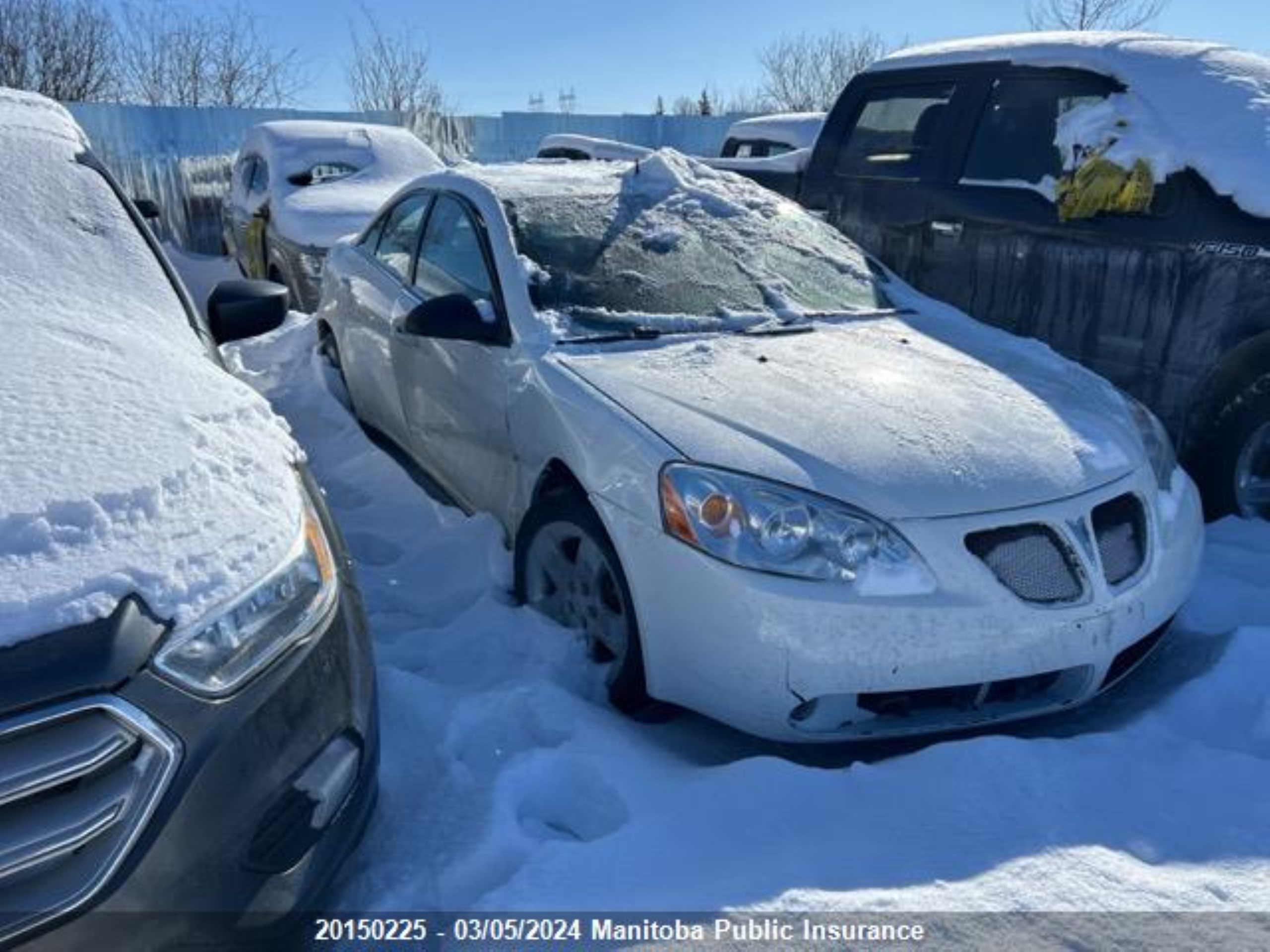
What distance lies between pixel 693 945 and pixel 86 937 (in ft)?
3.28

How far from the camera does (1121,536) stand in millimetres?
2672

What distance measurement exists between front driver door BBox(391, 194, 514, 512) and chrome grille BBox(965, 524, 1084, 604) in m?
1.57

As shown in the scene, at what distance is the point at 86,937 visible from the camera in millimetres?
1387

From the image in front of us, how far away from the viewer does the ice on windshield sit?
346 centimetres

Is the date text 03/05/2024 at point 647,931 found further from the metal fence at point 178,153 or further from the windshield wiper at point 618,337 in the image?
the metal fence at point 178,153

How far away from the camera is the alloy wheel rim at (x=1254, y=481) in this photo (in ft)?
13.1

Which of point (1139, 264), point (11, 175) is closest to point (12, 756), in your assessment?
point (11, 175)

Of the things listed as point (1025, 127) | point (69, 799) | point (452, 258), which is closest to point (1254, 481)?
point (1025, 127)

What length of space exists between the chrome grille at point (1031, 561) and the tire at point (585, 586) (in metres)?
0.91

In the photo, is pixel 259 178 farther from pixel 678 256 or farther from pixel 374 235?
pixel 678 256

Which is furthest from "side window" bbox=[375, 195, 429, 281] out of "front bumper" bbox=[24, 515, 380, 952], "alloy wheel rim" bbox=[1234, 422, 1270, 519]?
"alloy wheel rim" bbox=[1234, 422, 1270, 519]

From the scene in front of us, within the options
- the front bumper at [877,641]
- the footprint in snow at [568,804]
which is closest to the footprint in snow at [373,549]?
the front bumper at [877,641]

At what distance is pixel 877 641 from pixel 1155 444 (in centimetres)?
138

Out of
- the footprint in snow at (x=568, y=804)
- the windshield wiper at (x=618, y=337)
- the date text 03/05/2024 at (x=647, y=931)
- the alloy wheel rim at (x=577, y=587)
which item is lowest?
the footprint in snow at (x=568, y=804)
